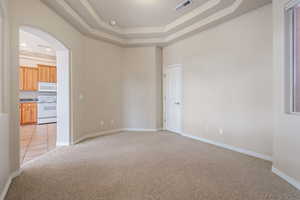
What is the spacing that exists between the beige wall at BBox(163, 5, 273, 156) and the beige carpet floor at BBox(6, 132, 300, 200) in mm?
586

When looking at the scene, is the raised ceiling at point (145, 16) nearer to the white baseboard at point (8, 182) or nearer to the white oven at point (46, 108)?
the white baseboard at point (8, 182)

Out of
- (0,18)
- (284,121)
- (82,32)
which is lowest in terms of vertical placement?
(284,121)

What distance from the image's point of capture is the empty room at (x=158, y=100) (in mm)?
2170

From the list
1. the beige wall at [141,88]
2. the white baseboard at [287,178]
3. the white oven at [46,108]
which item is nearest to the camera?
the white baseboard at [287,178]

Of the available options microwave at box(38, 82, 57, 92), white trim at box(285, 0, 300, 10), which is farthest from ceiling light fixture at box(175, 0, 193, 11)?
microwave at box(38, 82, 57, 92)

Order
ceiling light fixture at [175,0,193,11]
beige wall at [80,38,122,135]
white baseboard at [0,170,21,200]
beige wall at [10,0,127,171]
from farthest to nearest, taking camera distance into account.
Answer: beige wall at [80,38,122,135], ceiling light fixture at [175,0,193,11], beige wall at [10,0,127,171], white baseboard at [0,170,21,200]

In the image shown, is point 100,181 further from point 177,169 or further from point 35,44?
point 35,44

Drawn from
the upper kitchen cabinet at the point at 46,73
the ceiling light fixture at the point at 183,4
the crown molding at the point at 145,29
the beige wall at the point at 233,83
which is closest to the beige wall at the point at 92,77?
the crown molding at the point at 145,29

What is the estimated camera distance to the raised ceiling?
3.34 m

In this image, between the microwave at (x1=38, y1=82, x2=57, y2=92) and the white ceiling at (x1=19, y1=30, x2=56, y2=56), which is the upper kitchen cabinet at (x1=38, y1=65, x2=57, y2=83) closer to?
the microwave at (x1=38, y1=82, x2=57, y2=92)

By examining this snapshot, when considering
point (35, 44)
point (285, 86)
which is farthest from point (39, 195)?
point (35, 44)

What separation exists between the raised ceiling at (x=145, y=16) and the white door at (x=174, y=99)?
3.44 feet

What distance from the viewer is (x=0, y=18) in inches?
80.8

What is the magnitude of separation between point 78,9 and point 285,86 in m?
4.02
